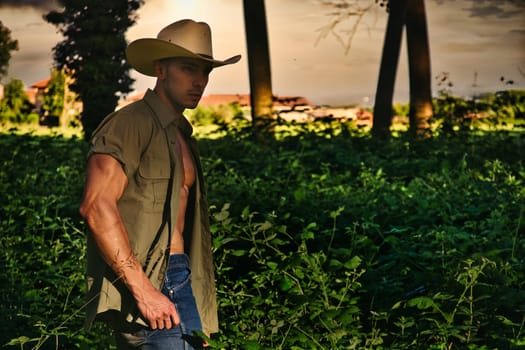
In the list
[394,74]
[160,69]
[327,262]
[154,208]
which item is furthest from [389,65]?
[154,208]

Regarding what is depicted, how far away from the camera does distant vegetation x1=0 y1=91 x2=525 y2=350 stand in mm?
7047

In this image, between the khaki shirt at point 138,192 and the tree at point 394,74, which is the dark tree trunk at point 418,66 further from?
the khaki shirt at point 138,192

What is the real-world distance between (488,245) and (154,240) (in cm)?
468

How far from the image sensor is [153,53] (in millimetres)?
4625

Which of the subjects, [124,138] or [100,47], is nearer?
[124,138]

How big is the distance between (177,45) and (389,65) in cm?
1896

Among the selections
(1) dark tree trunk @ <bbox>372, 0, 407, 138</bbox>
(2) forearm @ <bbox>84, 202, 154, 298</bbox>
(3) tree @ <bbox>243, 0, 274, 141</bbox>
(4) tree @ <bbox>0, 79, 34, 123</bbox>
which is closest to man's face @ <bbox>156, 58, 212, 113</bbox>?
(2) forearm @ <bbox>84, 202, 154, 298</bbox>

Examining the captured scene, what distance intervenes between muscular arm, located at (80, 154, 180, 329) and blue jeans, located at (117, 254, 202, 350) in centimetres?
14

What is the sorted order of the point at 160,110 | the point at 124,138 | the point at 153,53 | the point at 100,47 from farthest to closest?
1. the point at 100,47
2. the point at 153,53
3. the point at 160,110
4. the point at 124,138

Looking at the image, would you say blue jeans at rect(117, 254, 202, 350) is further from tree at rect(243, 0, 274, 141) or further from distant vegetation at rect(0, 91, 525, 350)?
tree at rect(243, 0, 274, 141)

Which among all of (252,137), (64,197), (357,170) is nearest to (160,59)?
(64,197)

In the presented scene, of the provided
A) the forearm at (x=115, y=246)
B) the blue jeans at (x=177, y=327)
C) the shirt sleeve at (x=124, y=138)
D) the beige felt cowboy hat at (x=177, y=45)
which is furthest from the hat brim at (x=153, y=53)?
the blue jeans at (x=177, y=327)

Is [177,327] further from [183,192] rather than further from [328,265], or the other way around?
[328,265]

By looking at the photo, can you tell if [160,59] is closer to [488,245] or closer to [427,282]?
[427,282]
